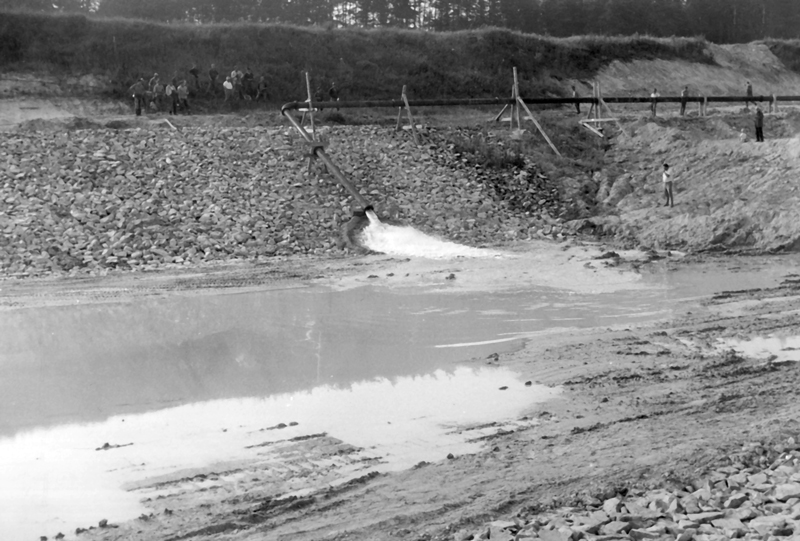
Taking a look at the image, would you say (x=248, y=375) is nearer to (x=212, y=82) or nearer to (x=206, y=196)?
(x=206, y=196)

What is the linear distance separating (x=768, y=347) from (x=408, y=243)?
794 cm

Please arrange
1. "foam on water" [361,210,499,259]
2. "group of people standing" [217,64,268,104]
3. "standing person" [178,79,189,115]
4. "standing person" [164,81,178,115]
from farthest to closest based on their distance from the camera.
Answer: "group of people standing" [217,64,268,104], "standing person" [178,79,189,115], "standing person" [164,81,178,115], "foam on water" [361,210,499,259]

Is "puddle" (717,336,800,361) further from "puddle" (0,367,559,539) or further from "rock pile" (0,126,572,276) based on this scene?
"rock pile" (0,126,572,276)

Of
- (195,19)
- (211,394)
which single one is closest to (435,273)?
(211,394)

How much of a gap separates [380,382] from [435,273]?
551 cm

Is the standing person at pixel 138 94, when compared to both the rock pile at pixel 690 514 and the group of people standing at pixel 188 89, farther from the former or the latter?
the rock pile at pixel 690 514

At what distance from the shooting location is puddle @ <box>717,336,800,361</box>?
10.5m

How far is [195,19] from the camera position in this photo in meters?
38.3

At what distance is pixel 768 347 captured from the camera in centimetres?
1100

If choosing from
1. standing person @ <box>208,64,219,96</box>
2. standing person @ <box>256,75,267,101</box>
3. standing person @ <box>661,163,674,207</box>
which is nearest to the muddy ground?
standing person @ <box>661,163,674,207</box>

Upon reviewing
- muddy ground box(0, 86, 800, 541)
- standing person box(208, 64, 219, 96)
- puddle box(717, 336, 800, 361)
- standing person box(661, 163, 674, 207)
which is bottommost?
puddle box(717, 336, 800, 361)

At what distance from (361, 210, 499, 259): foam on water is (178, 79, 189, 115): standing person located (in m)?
9.74

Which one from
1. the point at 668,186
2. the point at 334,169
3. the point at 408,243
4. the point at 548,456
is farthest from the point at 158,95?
the point at 548,456

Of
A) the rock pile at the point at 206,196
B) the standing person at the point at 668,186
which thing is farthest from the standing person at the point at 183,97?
the standing person at the point at 668,186
